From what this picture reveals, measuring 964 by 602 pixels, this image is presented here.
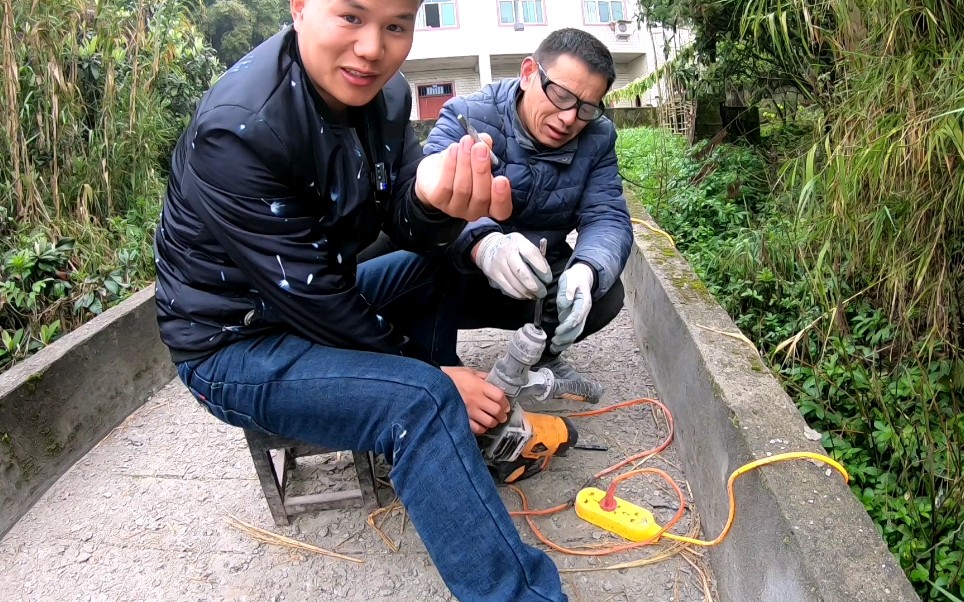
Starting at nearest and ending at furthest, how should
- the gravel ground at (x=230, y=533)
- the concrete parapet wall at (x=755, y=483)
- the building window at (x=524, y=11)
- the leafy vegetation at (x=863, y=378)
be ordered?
1. the concrete parapet wall at (x=755, y=483)
2. the leafy vegetation at (x=863, y=378)
3. the gravel ground at (x=230, y=533)
4. the building window at (x=524, y=11)

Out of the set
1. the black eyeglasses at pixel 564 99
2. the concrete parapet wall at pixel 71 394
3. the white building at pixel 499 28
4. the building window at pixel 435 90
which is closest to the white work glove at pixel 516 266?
the black eyeglasses at pixel 564 99

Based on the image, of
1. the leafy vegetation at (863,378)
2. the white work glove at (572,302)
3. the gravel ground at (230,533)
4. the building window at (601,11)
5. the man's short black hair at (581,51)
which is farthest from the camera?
the building window at (601,11)

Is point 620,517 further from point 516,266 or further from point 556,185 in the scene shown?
point 556,185

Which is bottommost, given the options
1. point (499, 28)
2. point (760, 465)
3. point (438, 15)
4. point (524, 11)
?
point (760, 465)

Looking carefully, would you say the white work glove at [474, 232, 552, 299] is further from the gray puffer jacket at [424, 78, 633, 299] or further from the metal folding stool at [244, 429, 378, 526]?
the metal folding stool at [244, 429, 378, 526]

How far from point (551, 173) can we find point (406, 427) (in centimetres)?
112

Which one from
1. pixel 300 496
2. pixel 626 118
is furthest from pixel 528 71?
pixel 626 118

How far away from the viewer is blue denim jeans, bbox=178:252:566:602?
47.2 inches

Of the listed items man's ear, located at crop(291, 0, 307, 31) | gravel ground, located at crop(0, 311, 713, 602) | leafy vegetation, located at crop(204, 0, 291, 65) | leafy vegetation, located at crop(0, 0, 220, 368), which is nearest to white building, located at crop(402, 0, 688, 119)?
leafy vegetation, located at crop(204, 0, 291, 65)

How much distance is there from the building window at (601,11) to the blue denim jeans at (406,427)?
22067mm

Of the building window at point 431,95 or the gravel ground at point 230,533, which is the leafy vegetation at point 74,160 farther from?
the building window at point 431,95

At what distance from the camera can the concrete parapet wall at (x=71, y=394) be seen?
1749 mm

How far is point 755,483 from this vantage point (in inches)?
49.4

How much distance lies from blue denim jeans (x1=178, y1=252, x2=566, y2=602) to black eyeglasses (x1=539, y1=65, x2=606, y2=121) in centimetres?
100
